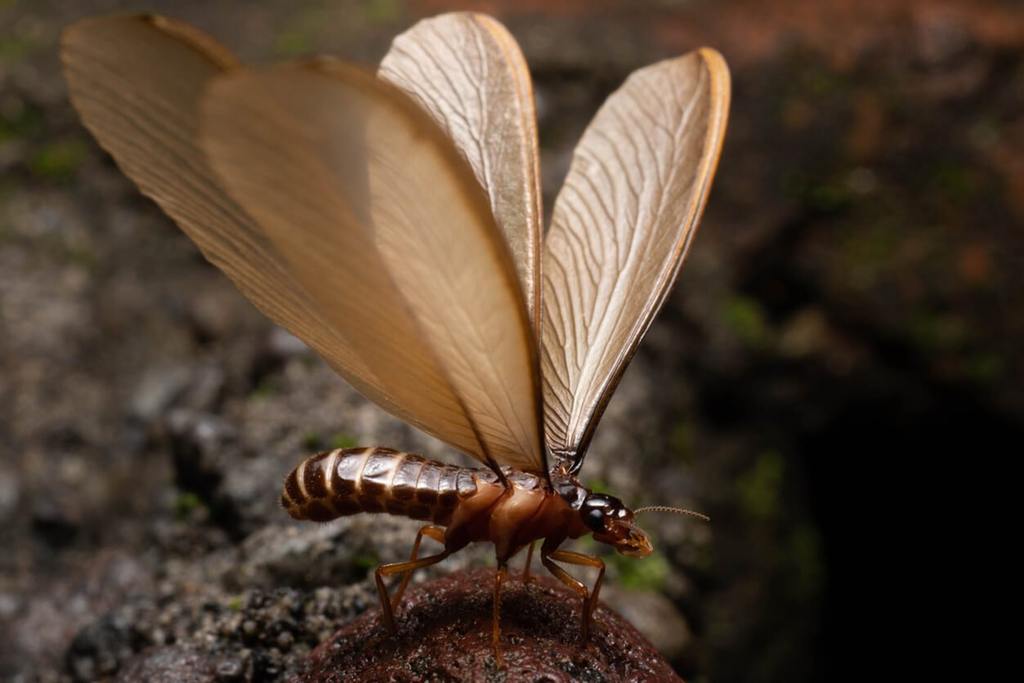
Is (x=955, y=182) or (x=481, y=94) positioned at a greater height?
(x=481, y=94)

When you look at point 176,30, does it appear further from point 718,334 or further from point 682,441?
point 718,334

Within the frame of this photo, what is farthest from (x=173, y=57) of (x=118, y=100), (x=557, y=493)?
(x=557, y=493)

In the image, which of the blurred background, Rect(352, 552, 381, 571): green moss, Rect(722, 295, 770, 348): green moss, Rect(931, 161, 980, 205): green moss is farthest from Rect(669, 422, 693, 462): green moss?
Rect(931, 161, 980, 205): green moss

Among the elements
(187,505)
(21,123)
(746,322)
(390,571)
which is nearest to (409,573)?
(390,571)

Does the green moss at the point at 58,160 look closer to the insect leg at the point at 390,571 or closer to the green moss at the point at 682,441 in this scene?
the green moss at the point at 682,441

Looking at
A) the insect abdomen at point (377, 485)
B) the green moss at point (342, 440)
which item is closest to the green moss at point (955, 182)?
the green moss at point (342, 440)

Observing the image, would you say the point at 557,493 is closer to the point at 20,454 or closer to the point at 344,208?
the point at 344,208
